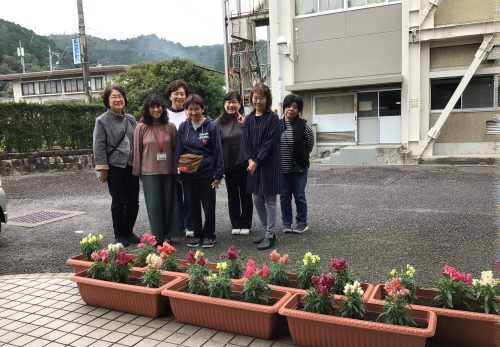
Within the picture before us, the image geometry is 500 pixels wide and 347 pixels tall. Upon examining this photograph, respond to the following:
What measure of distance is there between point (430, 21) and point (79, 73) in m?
36.2

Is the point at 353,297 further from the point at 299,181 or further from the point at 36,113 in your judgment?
the point at 36,113

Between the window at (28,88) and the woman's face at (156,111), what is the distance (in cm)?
4423

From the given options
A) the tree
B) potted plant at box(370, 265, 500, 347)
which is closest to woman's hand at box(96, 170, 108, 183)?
potted plant at box(370, 265, 500, 347)

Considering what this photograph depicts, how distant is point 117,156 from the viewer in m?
5.14

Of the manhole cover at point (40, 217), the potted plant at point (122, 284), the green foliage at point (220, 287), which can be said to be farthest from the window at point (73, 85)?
A: the green foliage at point (220, 287)

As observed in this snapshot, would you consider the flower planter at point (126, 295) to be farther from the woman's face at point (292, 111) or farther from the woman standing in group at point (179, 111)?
the woman's face at point (292, 111)

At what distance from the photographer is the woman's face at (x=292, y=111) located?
5.33 metres

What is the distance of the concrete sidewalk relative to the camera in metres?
3.04

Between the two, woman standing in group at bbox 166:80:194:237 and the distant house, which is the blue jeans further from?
the distant house

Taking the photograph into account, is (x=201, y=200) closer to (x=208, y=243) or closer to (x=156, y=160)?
Answer: (x=208, y=243)

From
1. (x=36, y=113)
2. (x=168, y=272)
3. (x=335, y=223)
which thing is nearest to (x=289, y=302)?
(x=168, y=272)

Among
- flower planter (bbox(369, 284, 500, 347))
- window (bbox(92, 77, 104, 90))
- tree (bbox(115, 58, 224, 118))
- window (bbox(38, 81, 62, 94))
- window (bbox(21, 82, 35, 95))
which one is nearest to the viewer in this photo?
flower planter (bbox(369, 284, 500, 347))


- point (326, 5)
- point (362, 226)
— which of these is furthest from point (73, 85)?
point (362, 226)

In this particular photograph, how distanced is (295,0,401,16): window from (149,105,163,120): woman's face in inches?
464
